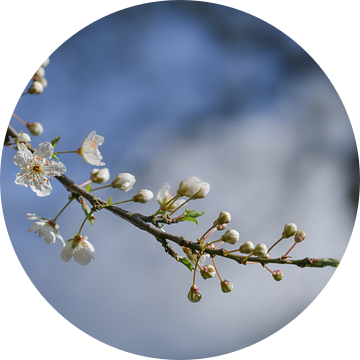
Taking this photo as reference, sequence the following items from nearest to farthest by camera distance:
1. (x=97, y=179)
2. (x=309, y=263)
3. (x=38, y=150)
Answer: (x=309, y=263), (x=38, y=150), (x=97, y=179)

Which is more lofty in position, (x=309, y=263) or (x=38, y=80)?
(x=38, y=80)

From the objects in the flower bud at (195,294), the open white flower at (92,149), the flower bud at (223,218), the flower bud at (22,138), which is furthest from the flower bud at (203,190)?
the flower bud at (22,138)

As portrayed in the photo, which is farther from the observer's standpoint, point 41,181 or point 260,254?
point 41,181

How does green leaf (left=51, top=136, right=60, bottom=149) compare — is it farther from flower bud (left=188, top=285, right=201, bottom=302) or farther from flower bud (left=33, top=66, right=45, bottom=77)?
flower bud (left=188, top=285, right=201, bottom=302)

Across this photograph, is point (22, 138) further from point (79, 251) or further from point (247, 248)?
point (247, 248)

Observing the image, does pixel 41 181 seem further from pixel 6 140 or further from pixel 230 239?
pixel 230 239

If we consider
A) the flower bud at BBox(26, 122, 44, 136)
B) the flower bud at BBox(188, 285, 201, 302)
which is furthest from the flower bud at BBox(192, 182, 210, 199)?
the flower bud at BBox(26, 122, 44, 136)

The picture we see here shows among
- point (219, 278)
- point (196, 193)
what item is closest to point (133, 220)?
point (196, 193)
